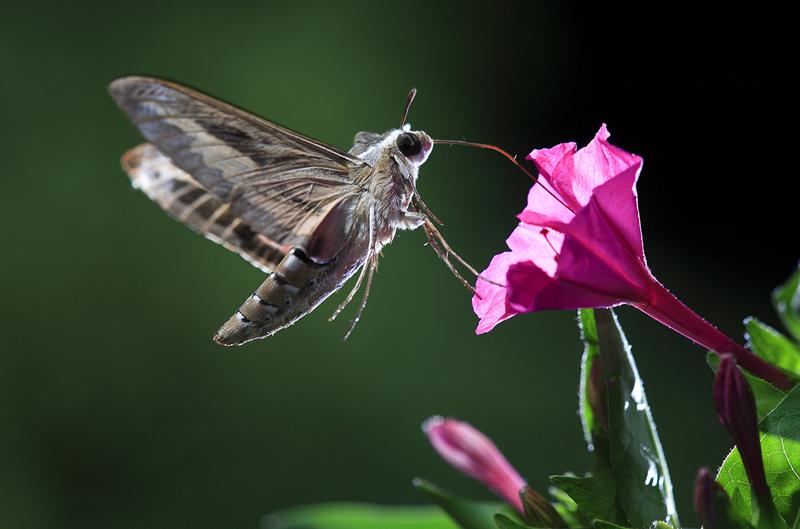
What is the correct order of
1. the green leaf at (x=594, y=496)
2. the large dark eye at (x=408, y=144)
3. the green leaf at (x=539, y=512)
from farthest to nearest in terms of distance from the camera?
the large dark eye at (x=408, y=144), the green leaf at (x=539, y=512), the green leaf at (x=594, y=496)

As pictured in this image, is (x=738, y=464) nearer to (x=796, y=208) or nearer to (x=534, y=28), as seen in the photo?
(x=796, y=208)

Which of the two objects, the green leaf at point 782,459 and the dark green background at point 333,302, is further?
the dark green background at point 333,302

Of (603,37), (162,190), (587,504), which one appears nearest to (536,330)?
(603,37)

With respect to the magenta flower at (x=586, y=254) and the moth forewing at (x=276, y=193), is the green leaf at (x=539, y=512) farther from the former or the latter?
the moth forewing at (x=276, y=193)

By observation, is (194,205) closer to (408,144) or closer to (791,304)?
(408,144)

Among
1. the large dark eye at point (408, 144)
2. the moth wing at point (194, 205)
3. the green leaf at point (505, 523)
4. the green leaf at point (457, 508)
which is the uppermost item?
the large dark eye at point (408, 144)

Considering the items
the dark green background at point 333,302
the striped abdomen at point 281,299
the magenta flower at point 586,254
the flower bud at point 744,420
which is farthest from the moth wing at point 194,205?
the dark green background at point 333,302
